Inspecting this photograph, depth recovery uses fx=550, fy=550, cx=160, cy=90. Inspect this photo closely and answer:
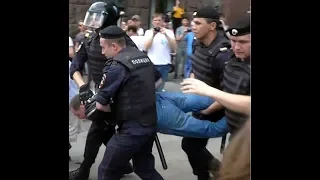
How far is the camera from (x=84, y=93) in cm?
302

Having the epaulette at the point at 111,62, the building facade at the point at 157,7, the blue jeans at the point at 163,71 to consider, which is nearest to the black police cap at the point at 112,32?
the epaulette at the point at 111,62

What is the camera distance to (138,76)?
111 inches

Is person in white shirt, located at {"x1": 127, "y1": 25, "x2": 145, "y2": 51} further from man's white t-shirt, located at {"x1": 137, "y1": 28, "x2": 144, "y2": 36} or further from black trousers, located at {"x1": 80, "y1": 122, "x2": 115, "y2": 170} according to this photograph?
black trousers, located at {"x1": 80, "y1": 122, "x2": 115, "y2": 170}

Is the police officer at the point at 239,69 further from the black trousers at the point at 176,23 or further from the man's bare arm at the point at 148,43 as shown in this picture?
the man's bare arm at the point at 148,43

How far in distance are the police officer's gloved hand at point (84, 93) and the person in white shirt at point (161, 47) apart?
1.30 feet

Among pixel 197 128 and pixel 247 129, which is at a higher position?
pixel 247 129

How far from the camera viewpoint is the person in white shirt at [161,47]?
2.69m

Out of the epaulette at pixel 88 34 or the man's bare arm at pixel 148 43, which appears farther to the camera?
the epaulette at pixel 88 34

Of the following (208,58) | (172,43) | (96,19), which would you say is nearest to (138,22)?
(172,43)
